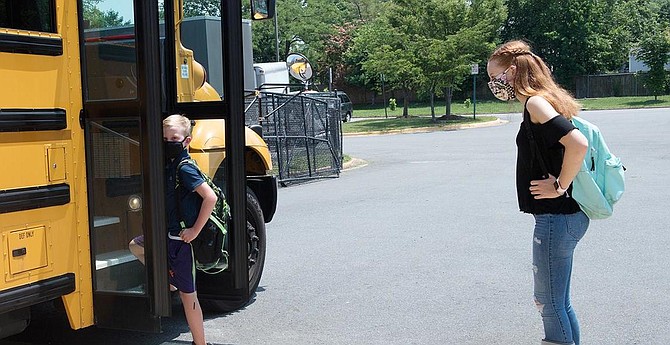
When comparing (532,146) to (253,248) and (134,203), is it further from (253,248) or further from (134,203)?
(253,248)

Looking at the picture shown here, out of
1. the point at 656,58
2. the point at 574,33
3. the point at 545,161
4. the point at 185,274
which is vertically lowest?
the point at 185,274

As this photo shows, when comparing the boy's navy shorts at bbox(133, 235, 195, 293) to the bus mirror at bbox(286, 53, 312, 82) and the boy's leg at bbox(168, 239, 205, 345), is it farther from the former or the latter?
the bus mirror at bbox(286, 53, 312, 82)

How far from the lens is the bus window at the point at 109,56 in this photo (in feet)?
11.5

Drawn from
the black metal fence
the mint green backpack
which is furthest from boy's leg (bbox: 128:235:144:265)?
the black metal fence

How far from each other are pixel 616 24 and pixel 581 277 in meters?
51.4

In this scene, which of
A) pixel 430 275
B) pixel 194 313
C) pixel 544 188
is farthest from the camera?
pixel 430 275

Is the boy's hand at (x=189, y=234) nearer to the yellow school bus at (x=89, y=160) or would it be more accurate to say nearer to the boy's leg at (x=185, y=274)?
the boy's leg at (x=185, y=274)

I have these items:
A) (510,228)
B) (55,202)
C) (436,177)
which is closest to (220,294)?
(55,202)

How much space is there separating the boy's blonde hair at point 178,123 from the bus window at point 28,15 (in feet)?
2.37

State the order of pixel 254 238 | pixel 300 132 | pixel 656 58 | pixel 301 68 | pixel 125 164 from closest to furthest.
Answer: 1. pixel 125 164
2. pixel 254 238
3. pixel 301 68
4. pixel 300 132
5. pixel 656 58

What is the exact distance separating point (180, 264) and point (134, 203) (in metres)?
0.46

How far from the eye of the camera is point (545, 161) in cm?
348

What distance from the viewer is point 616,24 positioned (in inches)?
2056

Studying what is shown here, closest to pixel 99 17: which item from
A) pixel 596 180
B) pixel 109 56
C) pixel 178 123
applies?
pixel 109 56
